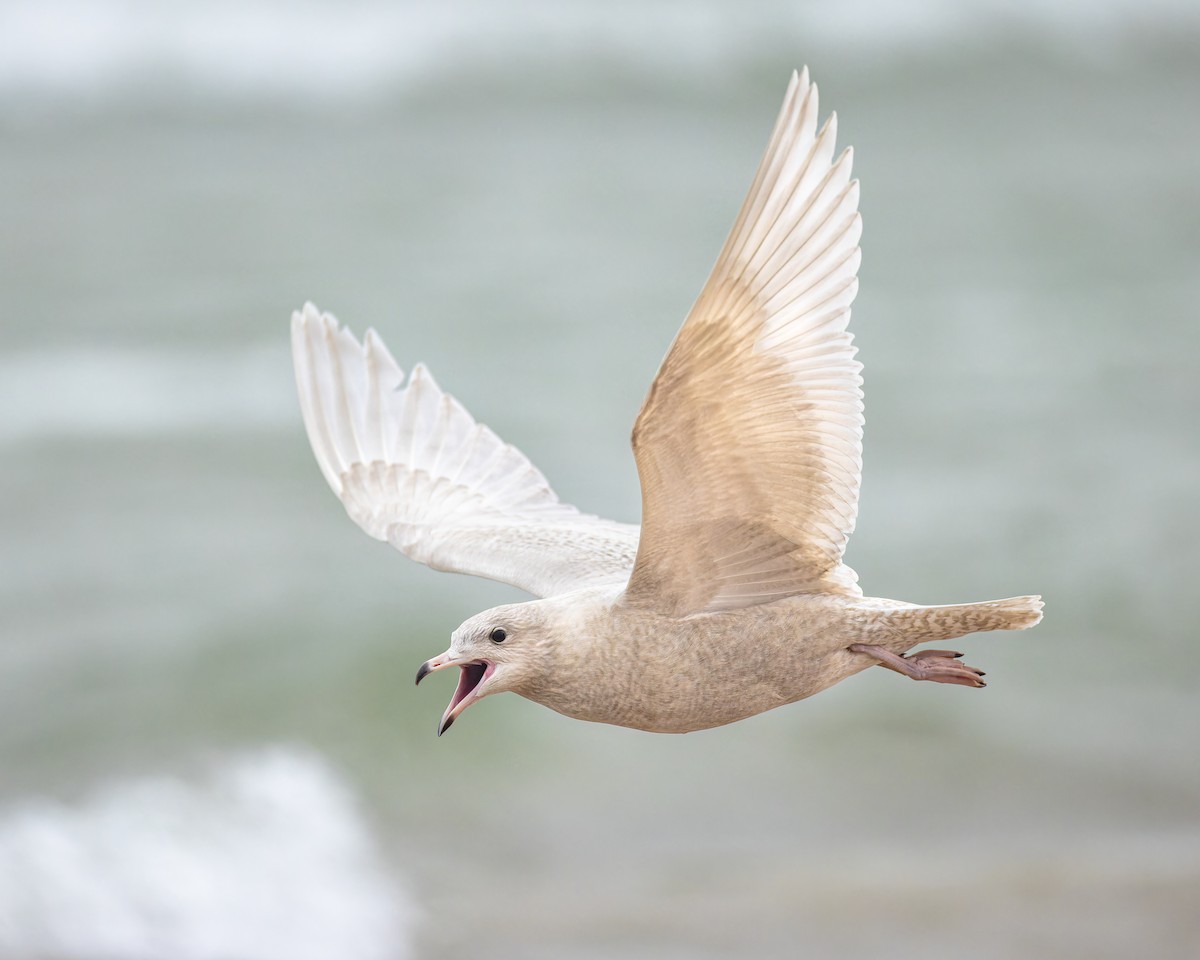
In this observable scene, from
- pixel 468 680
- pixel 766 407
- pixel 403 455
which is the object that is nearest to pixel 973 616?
pixel 766 407

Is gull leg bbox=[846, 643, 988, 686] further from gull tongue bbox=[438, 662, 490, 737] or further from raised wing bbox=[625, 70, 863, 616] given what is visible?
gull tongue bbox=[438, 662, 490, 737]

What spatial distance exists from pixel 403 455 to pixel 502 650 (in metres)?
3.25

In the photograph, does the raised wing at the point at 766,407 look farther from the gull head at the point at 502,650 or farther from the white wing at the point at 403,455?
the white wing at the point at 403,455

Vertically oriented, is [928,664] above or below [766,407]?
below

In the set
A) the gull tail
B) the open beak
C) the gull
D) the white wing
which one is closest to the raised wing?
the gull

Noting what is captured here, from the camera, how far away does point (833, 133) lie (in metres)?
6.12

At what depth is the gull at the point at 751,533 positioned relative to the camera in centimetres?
630

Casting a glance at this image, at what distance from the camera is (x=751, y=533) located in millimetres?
6910

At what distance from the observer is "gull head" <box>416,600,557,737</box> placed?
6.82 metres

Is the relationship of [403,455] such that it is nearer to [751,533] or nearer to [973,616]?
[751,533]

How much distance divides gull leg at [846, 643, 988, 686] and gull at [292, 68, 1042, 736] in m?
0.01

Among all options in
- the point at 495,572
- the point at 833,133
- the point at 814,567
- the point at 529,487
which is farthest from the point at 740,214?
the point at 529,487

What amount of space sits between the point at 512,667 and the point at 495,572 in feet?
6.10

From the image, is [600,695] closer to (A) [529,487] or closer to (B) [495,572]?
(B) [495,572]
